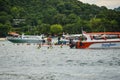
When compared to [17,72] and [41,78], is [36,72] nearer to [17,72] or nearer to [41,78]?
[17,72]

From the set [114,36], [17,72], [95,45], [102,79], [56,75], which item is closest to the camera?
[102,79]

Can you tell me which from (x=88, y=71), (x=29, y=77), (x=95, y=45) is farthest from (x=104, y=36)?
(x=29, y=77)

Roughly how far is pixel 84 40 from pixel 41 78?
5049 centimetres

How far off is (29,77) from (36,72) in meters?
3.74

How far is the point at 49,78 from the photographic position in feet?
117

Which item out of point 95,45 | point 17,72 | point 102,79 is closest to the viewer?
point 102,79

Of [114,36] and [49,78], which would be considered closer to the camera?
[49,78]

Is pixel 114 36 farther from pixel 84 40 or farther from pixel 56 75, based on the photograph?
pixel 56 75

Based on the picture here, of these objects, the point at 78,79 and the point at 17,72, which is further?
the point at 17,72

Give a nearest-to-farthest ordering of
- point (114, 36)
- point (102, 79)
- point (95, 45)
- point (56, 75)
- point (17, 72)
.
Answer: point (102, 79)
point (56, 75)
point (17, 72)
point (95, 45)
point (114, 36)

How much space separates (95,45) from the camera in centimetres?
8162

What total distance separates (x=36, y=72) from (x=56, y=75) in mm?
2923

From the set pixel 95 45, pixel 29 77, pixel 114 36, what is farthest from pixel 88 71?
pixel 114 36

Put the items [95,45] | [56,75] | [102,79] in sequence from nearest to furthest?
[102,79]
[56,75]
[95,45]
